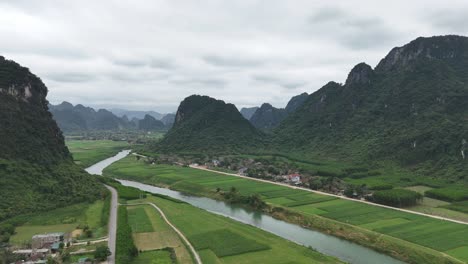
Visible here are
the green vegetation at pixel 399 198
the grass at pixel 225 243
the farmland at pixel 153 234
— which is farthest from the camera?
the green vegetation at pixel 399 198

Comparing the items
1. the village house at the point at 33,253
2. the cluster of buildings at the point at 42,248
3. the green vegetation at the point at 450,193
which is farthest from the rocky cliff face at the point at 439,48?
the village house at the point at 33,253

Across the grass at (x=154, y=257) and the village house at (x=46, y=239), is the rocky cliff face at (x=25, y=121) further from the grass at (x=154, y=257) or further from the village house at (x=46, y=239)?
the grass at (x=154, y=257)

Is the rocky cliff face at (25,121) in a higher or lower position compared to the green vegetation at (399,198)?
higher

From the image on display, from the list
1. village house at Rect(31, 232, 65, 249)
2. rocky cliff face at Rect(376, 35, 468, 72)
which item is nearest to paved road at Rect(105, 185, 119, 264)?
village house at Rect(31, 232, 65, 249)

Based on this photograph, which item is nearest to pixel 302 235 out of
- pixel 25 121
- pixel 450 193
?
pixel 450 193

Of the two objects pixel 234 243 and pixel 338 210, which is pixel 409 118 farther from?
pixel 234 243

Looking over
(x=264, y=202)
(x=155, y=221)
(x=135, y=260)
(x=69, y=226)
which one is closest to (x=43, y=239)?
(x=69, y=226)

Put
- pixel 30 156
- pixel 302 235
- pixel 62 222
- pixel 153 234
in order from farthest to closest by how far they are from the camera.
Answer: pixel 30 156 → pixel 62 222 → pixel 302 235 → pixel 153 234
